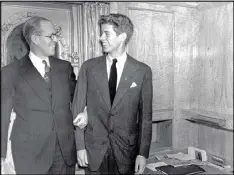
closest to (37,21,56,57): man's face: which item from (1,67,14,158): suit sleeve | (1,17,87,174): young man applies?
(1,17,87,174): young man

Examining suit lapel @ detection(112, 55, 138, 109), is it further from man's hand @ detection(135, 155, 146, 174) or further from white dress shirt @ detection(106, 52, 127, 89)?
man's hand @ detection(135, 155, 146, 174)

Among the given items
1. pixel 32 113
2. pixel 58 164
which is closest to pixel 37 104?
pixel 32 113

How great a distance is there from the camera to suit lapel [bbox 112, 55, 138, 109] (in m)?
1.51

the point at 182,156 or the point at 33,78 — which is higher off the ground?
the point at 33,78

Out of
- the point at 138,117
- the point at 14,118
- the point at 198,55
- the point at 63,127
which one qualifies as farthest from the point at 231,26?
the point at 14,118

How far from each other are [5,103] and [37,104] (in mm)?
153

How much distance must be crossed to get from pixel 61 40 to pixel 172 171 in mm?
1079

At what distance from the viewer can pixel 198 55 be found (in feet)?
6.43

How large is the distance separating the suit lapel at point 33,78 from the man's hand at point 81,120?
19cm

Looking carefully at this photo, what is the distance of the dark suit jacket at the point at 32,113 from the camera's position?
136 centimetres

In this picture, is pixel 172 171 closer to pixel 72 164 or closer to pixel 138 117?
pixel 138 117

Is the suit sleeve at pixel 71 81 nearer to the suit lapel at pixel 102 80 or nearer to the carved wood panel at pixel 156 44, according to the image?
the suit lapel at pixel 102 80

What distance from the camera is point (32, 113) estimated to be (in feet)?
4.60

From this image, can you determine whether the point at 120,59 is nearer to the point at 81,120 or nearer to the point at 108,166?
the point at 81,120
